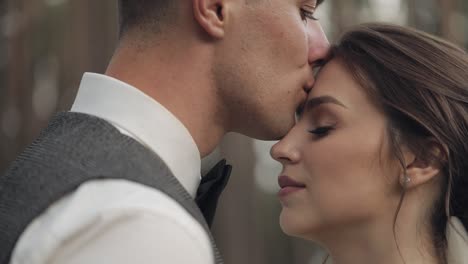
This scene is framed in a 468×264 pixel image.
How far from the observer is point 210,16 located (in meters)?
1.36

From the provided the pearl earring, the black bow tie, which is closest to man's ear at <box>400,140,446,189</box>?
the pearl earring

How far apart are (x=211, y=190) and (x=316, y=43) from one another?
38 centimetres

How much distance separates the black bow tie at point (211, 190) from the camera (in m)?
1.41

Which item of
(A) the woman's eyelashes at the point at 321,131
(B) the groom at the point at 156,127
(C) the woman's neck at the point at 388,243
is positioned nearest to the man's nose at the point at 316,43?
(B) the groom at the point at 156,127

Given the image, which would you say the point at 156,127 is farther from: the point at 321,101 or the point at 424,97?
the point at 424,97

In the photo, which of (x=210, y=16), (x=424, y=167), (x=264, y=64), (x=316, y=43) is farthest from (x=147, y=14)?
(x=424, y=167)

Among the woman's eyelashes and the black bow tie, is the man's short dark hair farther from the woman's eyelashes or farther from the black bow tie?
the woman's eyelashes

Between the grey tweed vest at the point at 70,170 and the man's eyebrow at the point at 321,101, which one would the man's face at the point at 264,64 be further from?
the grey tweed vest at the point at 70,170

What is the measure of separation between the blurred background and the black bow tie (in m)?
1.61

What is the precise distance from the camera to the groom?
98 cm

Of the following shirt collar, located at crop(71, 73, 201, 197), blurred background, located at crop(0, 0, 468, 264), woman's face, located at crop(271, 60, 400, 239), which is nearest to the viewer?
shirt collar, located at crop(71, 73, 201, 197)

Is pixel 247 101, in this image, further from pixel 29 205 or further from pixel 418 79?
pixel 29 205

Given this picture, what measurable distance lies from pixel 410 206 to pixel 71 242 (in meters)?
0.83

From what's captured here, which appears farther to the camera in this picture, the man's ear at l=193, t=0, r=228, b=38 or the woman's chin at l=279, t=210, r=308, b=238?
the woman's chin at l=279, t=210, r=308, b=238
